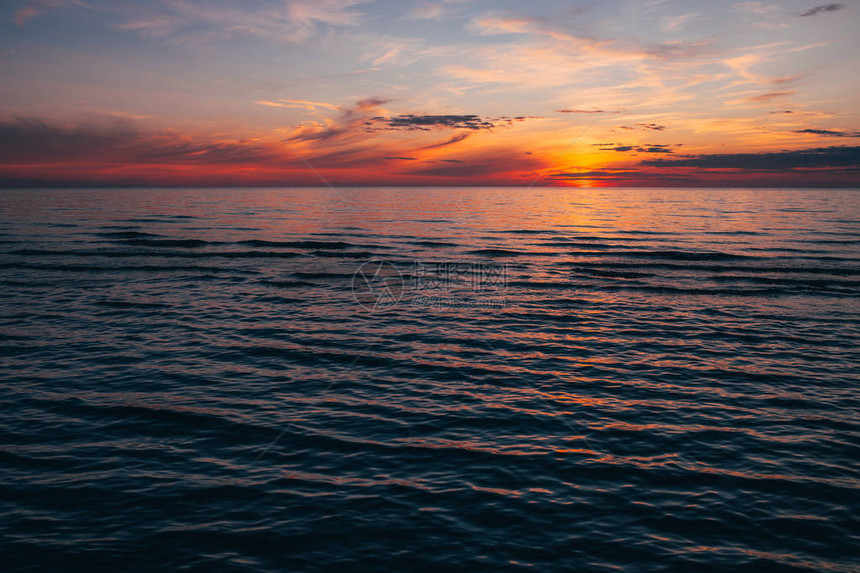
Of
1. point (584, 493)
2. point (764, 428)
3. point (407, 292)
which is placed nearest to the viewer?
point (584, 493)

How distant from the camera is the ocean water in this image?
9.20 m

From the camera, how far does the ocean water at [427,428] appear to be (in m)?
9.20

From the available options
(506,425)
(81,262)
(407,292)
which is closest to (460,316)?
(407,292)

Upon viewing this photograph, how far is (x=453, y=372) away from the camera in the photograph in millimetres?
18453

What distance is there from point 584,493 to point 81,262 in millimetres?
45896

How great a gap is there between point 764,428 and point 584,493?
6.44 metres

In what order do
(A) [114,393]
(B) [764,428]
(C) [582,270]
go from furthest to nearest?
(C) [582,270] → (A) [114,393] → (B) [764,428]

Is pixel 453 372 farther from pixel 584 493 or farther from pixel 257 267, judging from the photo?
pixel 257 267

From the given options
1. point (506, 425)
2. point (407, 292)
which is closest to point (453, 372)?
point (506, 425)

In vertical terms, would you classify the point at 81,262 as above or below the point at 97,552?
above

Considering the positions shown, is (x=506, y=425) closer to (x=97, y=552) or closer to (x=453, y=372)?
(x=453, y=372)

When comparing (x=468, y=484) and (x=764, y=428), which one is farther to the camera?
(x=764, y=428)

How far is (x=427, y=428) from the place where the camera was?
1377 cm

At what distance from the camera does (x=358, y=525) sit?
9641 millimetres
